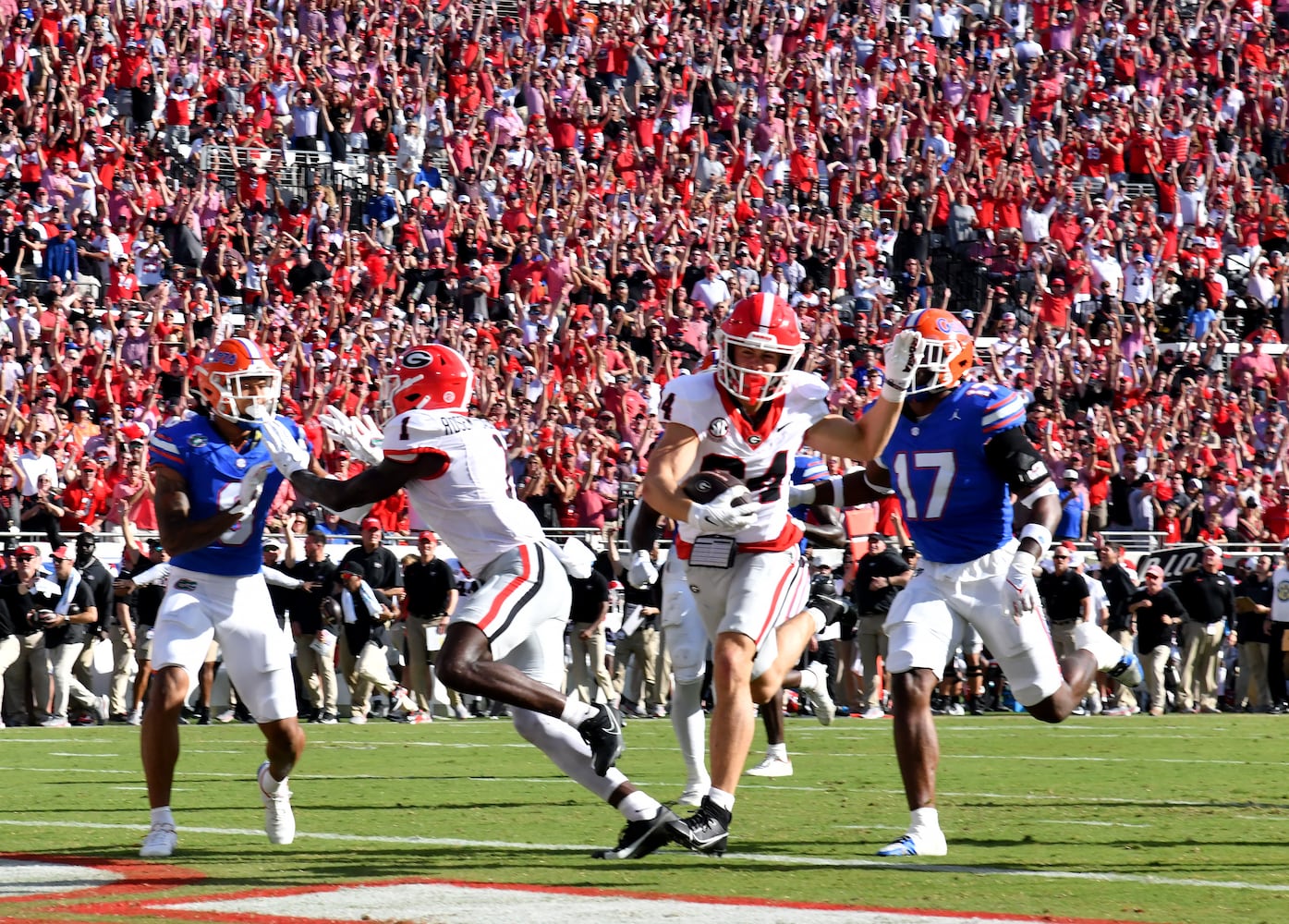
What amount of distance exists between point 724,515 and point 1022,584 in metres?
1.19

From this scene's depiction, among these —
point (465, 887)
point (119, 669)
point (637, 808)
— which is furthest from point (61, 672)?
point (465, 887)

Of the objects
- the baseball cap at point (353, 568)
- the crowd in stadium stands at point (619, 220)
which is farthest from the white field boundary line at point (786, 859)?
the crowd in stadium stands at point (619, 220)

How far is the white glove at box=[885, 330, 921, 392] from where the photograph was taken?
700 centimetres

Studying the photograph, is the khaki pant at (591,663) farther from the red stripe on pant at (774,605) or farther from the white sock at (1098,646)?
the red stripe on pant at (774,605)

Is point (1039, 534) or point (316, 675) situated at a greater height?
point (1039, 534)

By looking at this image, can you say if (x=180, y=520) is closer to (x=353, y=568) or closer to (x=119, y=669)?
(x=353, y=568)

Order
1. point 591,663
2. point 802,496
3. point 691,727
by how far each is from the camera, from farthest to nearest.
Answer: point 591,663
point 691,727
point 802,496

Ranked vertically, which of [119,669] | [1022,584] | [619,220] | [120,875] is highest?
[1022,584]

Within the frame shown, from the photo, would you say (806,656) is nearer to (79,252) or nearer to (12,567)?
(12,567)

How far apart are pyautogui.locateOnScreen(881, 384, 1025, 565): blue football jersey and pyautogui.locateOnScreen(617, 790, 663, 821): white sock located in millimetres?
1601

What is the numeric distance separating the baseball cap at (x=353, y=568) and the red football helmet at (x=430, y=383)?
10607 mm

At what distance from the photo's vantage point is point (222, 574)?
7484 millimetres

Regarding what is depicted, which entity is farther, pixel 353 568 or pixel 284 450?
pixel 353 568

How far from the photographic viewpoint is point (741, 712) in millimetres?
7023
